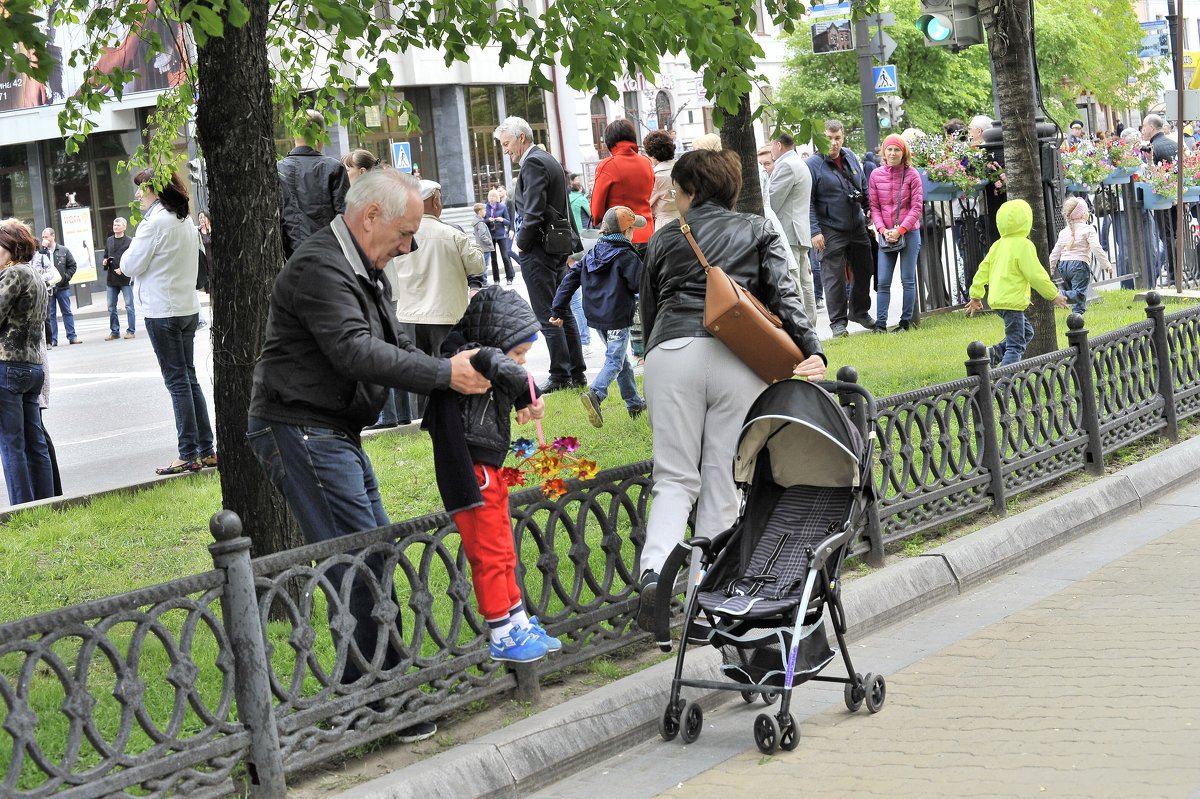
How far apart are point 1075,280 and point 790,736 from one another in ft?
36.4

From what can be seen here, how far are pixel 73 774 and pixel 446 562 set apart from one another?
160 cm

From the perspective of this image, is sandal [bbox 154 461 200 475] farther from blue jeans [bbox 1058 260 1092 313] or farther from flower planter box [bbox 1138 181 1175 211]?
flower planter box [bbox 1138 181 1175 211]

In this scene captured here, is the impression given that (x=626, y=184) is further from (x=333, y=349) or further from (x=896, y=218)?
(x=333, y=349)

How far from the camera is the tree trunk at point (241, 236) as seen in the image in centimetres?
666

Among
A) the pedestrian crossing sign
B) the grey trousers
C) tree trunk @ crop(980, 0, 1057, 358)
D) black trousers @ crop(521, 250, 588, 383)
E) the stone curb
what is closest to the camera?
the stone curb

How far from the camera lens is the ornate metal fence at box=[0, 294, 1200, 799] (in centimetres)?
442

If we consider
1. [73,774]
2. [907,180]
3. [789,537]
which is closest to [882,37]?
[907,180]

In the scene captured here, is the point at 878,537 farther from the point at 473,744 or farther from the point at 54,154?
the point at 54,154

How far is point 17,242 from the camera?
9.80 m

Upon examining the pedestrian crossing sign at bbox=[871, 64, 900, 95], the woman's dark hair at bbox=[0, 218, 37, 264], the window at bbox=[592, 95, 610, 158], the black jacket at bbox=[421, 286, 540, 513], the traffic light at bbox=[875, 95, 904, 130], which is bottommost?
the black jacket at bbox=[421, 286, 540, 513]

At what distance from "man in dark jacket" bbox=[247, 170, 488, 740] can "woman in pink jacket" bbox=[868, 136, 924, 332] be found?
10258 mm

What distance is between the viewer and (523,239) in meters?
11.7

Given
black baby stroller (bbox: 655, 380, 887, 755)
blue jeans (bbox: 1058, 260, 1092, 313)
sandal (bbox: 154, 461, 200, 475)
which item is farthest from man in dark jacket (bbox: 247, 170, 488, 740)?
blue jeans (bbox: 1058, 260, 1092, 313)

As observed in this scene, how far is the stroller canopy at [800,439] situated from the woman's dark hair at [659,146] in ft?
19.3
